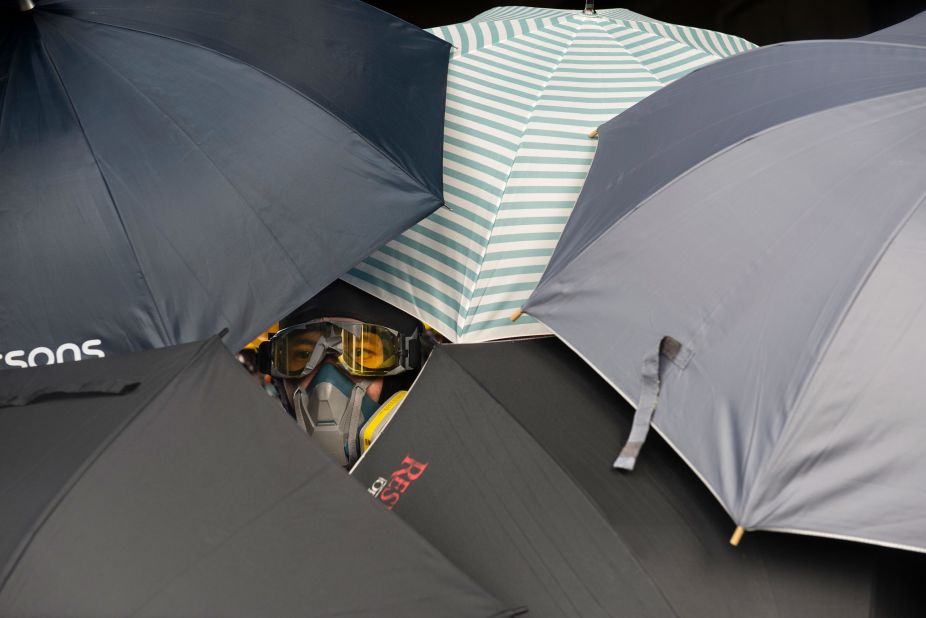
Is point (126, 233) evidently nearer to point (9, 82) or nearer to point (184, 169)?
point (184, 169)

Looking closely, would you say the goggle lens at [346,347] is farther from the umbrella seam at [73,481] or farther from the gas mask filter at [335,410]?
the umbrella seam at [73,481]

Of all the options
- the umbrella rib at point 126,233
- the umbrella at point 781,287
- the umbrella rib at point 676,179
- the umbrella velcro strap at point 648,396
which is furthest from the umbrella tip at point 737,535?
the umbrella rib at point 126,233

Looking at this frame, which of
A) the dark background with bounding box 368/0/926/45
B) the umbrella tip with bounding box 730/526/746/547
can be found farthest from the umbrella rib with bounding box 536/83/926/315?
the dark background with bounding box 368/0/926/45

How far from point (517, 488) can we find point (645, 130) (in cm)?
112

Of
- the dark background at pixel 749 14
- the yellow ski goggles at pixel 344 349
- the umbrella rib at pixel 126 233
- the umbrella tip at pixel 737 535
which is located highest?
the dark background at pixel 749 14

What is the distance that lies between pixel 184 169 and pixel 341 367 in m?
0.79

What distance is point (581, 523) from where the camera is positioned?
1.85 meters

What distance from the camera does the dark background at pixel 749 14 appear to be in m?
4.93

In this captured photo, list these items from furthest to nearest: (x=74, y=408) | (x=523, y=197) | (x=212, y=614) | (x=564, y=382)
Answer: (x=523, y=197) < (x=564, y=382) < (x=74, y=408) < (x=212, y=614)

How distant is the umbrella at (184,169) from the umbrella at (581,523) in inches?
20.3

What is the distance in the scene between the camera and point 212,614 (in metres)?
1.39

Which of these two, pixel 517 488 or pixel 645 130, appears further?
pixel 645 130

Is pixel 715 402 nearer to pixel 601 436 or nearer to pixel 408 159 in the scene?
pixel 601 436

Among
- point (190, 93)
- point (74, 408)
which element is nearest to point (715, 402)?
point (74, 408)
